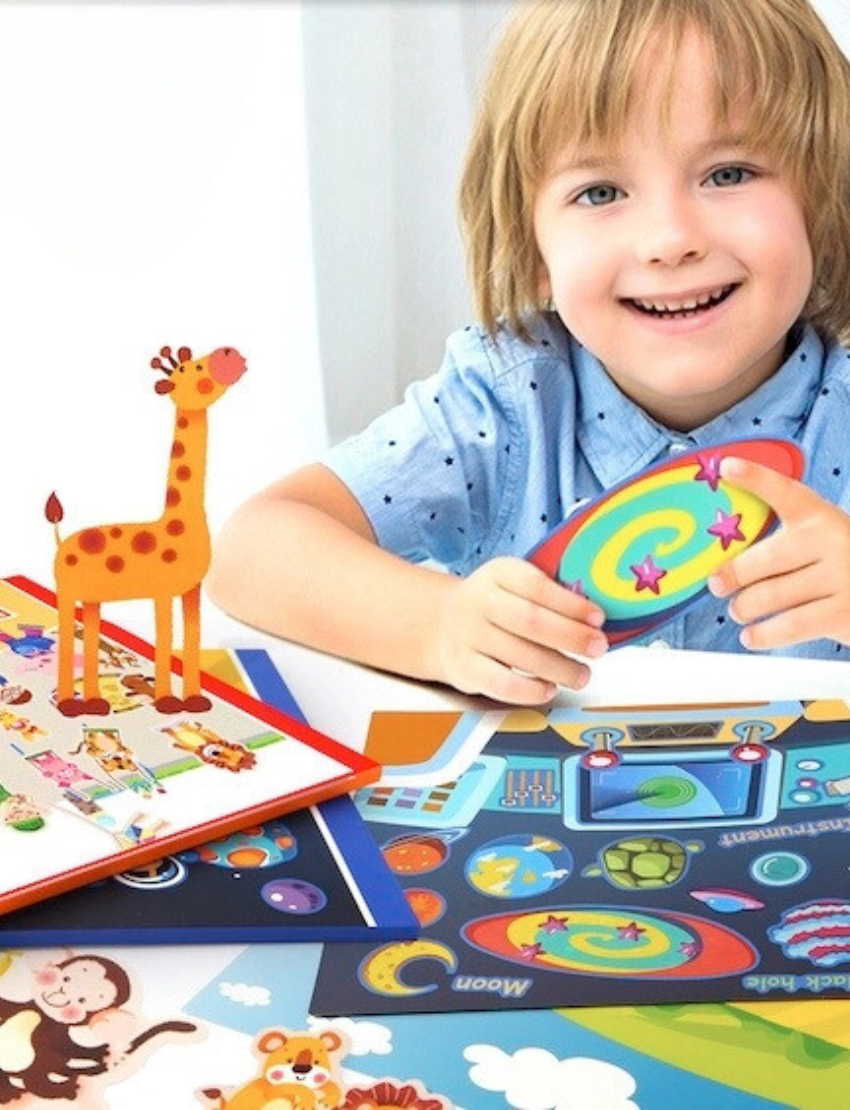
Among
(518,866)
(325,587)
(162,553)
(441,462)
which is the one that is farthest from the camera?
(441,462)

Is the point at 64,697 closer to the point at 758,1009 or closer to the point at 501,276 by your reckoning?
the point at 758,1009

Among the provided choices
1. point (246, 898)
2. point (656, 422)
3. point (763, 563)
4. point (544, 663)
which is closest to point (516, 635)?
point (544, 663)

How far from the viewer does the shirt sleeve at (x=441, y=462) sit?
1095 millimetres

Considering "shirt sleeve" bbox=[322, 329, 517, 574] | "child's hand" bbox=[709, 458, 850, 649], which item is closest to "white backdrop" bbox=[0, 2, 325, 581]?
"shirt sleeve" bbox=[322, 329, 517, 574]

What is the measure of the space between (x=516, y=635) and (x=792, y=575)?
5.2 inches

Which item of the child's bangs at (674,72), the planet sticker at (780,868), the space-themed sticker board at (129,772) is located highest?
the child's bangs at (674,72)

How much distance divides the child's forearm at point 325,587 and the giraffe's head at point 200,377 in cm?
19

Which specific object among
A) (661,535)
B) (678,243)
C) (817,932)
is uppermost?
(678,243)

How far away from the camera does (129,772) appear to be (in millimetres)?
730

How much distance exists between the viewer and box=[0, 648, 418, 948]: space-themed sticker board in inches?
25.0

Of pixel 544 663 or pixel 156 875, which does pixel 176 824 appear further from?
pixel 544 663

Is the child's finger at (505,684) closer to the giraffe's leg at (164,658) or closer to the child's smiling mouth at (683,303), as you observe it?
the giraffe's leg at (164,658)

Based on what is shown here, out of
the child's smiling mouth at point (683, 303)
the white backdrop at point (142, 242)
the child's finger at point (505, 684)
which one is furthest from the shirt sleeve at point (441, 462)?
the white backdrop at point (142, 242)

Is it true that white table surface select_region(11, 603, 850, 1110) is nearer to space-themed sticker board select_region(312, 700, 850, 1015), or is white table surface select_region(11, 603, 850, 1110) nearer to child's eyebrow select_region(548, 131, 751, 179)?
space-themed sticker board select_region(312, 700, 850, 1015)
